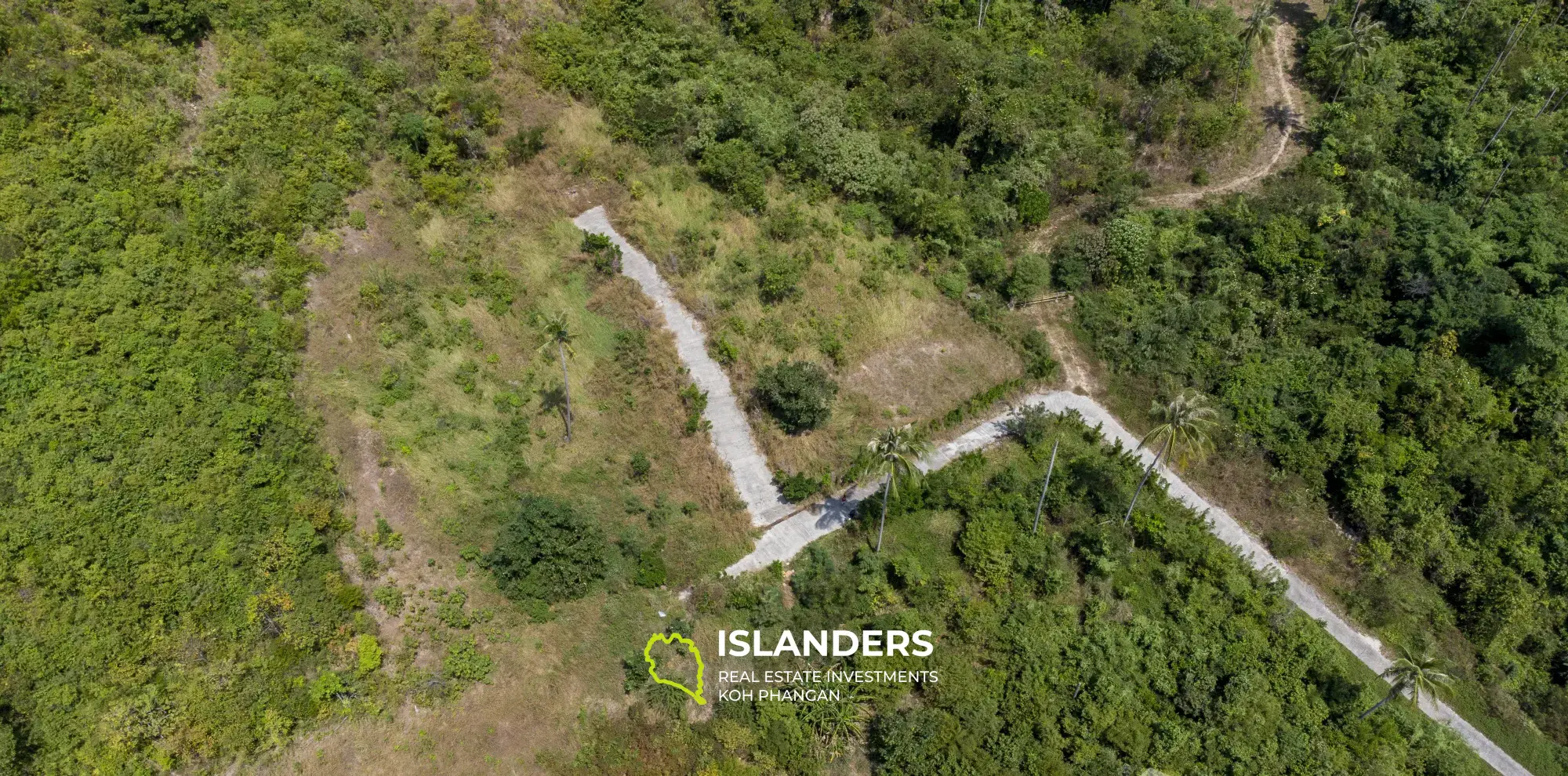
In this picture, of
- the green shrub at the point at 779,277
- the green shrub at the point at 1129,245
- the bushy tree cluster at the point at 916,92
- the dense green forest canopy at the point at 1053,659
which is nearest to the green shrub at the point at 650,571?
the dense green forest canopy at the point at 1053,659

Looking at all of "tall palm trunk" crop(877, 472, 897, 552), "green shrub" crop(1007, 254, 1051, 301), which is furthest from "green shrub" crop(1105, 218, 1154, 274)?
"tall palm trunk" crop(877, 472, 897, 552)

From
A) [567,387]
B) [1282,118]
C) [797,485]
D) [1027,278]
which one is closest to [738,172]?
[567,387]

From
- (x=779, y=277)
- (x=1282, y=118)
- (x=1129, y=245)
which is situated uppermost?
(x=1282, y=118)

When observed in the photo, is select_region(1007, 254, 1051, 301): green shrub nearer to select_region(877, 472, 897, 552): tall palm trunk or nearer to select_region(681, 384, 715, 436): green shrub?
select_region(877, 472, 897, 552): tall palm trunk

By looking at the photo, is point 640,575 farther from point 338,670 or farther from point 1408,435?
point 1408,435

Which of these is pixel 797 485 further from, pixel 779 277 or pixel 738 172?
pixel 738 172

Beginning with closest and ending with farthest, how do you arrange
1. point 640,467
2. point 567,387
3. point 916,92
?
point 640,467 < point 567,387 < point 916,92
